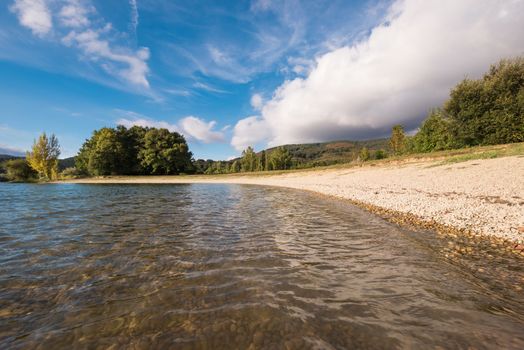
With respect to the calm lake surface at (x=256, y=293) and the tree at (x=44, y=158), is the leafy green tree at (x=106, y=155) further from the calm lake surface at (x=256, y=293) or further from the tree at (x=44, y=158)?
the calm lake surface at (x=256, y=293)

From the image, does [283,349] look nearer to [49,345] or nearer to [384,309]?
[384,309]

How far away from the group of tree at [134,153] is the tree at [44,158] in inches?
297

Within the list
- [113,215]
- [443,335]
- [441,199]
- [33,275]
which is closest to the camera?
[443,335]

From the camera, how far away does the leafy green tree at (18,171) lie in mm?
72250

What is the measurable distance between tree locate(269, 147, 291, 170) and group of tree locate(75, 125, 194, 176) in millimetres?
39314

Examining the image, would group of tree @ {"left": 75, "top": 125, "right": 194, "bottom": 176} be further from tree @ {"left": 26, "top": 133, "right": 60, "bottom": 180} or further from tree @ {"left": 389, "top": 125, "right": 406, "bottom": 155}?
tree @ {"left": 389, "top": 125, "right": 406, "bottom": 155}

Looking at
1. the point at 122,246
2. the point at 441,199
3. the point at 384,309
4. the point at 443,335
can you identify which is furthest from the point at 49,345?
the point at 441,199

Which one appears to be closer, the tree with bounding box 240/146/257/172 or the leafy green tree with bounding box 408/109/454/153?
the leafy green tree with bounding box 408/109/454/153

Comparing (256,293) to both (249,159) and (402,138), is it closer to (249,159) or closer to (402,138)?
(402,138)

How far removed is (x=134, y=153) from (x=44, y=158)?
24272 mm

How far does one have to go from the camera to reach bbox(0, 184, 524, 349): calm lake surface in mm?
3562

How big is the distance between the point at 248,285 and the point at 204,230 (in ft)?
17.2

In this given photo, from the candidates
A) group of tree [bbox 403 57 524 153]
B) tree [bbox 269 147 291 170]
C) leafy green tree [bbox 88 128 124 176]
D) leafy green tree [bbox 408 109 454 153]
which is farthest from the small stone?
tree [bbox 269 147 291 170]

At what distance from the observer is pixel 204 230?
32.7ft
